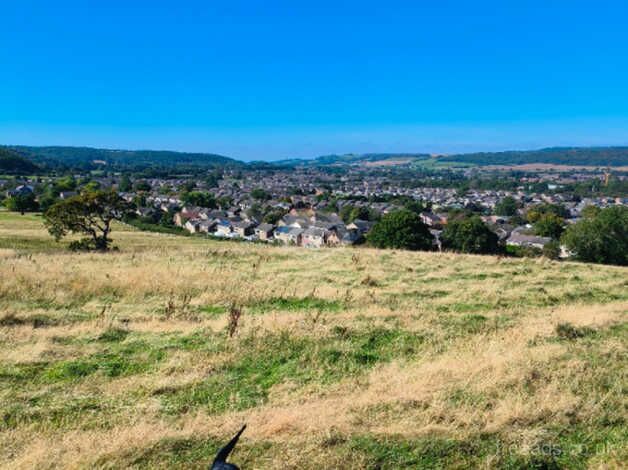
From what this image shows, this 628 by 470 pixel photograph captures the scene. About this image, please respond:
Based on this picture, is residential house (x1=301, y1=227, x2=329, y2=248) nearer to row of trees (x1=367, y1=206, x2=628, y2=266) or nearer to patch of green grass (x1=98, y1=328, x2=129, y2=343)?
row of trees (x1=367, y1=206, x2=628, y2=266)

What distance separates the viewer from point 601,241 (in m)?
36.9

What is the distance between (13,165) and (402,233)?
16397 centimetres

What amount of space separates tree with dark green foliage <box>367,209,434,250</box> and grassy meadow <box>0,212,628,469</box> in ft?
88.5

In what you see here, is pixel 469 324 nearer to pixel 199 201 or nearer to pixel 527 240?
pixel 527 240

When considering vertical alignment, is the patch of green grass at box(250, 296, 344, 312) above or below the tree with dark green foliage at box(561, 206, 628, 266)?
above

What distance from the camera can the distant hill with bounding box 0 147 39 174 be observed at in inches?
6033

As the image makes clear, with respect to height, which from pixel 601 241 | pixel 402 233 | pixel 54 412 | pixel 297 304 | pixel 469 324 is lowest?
pixel 601 241

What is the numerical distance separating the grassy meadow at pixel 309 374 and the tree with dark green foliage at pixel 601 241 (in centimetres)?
2739

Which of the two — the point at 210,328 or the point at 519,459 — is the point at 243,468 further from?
the point at 210,328

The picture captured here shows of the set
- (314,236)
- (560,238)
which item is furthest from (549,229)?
(314,236)

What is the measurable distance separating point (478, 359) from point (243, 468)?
14.4ft

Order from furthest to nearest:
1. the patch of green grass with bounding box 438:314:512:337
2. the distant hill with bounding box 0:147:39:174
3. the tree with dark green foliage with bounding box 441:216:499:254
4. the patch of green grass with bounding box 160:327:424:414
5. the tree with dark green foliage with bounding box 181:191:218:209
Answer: the distant hill with bounding box 0:147:39:174 < the tree with dark green foliage with bounding box 181:191:218:209 < the tree with dark green foliage with bounding box 441:216:499:254 < the patch of green grass with bounding box 438:314:512:337 < the patch of green grass with bounding box 160:327:424:414

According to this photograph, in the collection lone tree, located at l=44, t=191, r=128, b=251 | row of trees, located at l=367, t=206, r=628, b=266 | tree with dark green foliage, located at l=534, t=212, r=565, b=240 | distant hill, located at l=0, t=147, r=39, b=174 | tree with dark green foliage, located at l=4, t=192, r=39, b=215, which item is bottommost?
tree with dark green foliage, located at l=534, t=212, r=565, b=240

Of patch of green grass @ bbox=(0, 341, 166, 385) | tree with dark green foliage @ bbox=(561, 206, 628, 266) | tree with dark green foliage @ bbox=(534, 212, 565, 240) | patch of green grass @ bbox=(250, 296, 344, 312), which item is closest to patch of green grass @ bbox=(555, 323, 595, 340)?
patch of green grass @ bbox=(250, 296, 344, 312)
